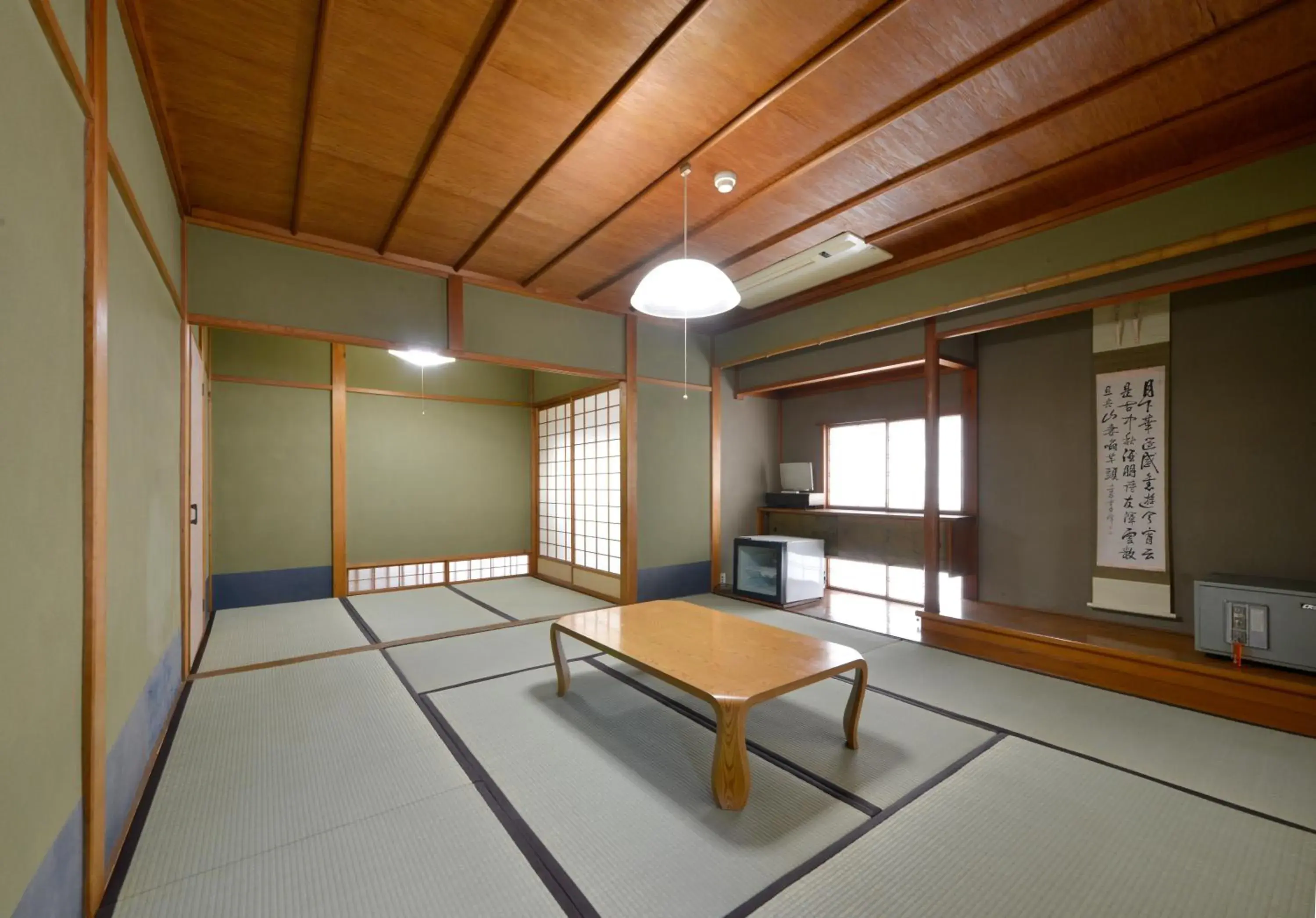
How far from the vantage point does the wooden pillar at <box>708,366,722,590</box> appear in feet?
18.2

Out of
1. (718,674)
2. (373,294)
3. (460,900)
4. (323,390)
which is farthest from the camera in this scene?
(323,390)

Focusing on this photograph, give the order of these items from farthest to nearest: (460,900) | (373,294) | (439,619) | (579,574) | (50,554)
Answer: (579,574) < (439,619) < (373,294) < (460,900) < (50,554)

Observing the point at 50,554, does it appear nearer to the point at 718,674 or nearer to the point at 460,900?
the point at 460,900

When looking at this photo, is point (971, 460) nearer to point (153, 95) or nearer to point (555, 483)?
point (555, 483)

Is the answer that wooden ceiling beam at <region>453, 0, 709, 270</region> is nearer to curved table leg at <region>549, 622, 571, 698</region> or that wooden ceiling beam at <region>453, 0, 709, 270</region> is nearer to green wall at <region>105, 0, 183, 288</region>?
green wall at <region>105, 0, 183, 288</region>

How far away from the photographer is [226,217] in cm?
324

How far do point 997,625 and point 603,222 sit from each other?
373cm

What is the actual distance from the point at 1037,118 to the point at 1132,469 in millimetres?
2452

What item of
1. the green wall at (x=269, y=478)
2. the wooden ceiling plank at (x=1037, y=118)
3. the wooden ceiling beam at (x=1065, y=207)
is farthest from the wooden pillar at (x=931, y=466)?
the green wall at (x=269, y=478)

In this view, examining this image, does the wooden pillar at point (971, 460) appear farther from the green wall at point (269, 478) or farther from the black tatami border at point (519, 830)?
the green wall at point (269, 478)

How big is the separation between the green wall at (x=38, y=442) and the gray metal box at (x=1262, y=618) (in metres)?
4.53

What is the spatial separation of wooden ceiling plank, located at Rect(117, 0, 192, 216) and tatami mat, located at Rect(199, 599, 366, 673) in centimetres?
281

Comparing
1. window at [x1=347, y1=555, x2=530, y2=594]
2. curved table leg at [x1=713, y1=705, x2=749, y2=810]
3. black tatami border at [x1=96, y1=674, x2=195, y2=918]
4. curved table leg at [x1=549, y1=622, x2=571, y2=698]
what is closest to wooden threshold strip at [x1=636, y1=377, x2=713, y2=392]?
curved table leg at [x1=549, y1=622, x2=571, y2=698]

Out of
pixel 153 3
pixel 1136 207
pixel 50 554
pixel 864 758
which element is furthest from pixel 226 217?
pixel 1136 207
